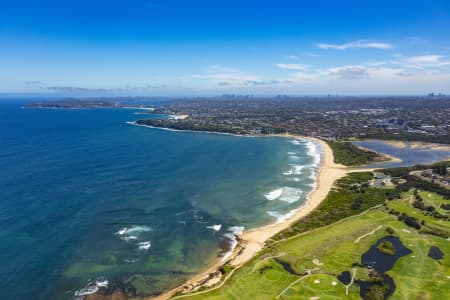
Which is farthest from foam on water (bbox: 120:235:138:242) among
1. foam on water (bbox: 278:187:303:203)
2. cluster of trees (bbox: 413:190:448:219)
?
cluster of trees (bbox: 413:190:448:219)

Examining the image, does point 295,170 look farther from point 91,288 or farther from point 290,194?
point 91,288

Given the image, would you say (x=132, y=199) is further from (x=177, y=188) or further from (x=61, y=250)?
(x=61, y=250)

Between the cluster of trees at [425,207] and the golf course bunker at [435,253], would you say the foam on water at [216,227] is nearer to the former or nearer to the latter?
the golf course bunker at [435,253]

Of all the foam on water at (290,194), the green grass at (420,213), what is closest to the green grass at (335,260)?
the green grass at (420,213)

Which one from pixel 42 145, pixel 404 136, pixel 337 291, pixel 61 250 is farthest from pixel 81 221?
pixel 404 136

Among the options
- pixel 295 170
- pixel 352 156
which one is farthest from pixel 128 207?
pixel 352 156

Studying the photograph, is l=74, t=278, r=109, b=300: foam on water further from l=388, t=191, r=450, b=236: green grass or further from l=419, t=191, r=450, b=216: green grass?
l=419, t=191, r=450, b=216: green grass
